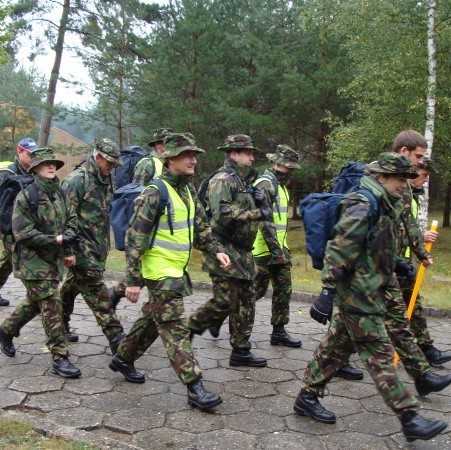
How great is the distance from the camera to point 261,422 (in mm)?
4461

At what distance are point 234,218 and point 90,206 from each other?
4.93 feet

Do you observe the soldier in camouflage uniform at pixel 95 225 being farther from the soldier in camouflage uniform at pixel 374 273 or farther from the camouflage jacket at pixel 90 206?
the soldier in camouflage uniform at pixel 374 273

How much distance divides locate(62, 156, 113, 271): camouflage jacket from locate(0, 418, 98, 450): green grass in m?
2.04

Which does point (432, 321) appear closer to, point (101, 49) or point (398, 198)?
point (398, 198)

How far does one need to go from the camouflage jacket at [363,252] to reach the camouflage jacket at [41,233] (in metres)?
2.53

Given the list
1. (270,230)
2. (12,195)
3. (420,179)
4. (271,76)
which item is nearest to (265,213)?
(270,230)

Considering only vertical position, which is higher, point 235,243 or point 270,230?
point 270,230

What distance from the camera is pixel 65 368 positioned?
5293mm

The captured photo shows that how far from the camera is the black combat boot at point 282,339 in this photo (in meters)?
6.41

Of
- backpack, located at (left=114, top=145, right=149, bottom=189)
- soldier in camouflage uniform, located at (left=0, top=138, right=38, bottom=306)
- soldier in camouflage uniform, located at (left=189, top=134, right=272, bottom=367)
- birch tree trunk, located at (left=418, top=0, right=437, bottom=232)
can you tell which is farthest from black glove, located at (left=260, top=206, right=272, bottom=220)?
birch tree trunk, located at (left=418, top=0, right=437, bottom=232)

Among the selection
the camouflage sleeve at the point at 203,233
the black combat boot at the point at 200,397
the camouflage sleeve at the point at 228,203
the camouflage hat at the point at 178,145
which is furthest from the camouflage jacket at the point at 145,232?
the black combat boot at the point at 200,397

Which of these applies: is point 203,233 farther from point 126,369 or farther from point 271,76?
point 271,76

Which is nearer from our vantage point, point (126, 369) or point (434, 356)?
point (126, 369)

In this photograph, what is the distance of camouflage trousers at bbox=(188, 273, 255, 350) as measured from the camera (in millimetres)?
5516
